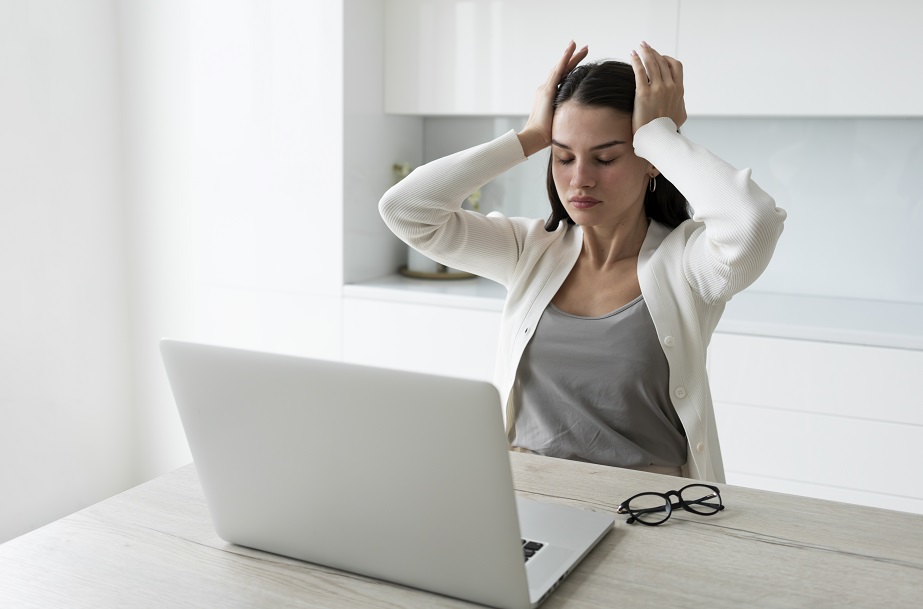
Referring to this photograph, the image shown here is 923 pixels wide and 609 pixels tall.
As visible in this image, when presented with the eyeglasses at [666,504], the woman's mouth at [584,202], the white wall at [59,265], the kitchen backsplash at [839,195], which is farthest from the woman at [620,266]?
the white wall at [59,265]

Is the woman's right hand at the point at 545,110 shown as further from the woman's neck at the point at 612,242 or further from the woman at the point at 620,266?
the woman's neck at the point at 612,242

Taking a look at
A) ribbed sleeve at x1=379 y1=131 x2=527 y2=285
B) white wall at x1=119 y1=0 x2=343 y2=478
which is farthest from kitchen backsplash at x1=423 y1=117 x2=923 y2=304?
ribbed sleeve at x1=379 y1=131 x2=527 y2=285

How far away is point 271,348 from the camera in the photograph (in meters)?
2.95

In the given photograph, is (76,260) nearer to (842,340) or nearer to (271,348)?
(271,348)

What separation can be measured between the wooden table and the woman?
1.09 feet

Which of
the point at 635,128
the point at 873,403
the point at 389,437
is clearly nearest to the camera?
→ the point at 389,437

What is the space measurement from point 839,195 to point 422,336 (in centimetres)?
135

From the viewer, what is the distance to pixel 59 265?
9.40 ft

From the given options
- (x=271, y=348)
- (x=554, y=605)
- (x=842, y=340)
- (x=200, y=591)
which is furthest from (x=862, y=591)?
(x=271, y=348)

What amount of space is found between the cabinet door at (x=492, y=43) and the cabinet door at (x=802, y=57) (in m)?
0.11

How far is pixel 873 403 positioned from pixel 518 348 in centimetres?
116

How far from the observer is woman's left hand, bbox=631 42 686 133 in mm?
1401

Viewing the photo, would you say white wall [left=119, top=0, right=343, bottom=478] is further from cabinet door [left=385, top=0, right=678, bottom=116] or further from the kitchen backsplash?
the kitchen backsplash

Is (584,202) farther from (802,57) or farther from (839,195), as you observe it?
(839,195)
